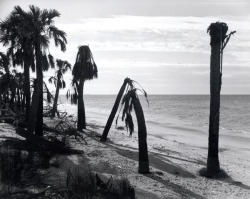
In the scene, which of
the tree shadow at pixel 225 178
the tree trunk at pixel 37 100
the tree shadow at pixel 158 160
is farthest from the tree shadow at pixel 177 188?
the tree trunk at pixel 37 100

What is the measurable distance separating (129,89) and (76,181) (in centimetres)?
525

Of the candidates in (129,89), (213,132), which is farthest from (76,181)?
(213,132)

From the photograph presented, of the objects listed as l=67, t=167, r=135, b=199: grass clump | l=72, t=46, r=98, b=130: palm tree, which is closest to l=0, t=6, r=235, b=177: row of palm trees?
l=72, t=46, r=98, b=130: palm tree

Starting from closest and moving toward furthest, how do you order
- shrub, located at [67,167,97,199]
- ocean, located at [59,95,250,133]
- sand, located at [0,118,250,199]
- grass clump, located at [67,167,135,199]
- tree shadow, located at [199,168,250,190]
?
shrub, located at [67,167,97,199] → grass clump, located at [67,167,135,199] → sand, located at [0,118,250,199] → tree shadow, located at [199,168,250,190] → ocean, located at [59,95,250,133]

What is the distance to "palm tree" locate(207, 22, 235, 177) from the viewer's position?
41.0 feet

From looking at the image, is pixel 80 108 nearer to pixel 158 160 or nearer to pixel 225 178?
pixel 158 160

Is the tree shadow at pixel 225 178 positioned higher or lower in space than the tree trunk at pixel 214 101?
lower

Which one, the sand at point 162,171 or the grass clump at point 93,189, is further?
the sand at point 162,171

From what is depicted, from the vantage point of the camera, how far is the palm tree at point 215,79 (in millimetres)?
12508

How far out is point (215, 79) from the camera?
41.8 feet

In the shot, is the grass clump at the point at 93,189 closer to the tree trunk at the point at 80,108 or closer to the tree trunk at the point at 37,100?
the tree trunk at the point at 37,100

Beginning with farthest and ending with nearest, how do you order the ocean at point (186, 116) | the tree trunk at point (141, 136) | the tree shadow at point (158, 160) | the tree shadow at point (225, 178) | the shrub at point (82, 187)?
the ocean at point (186, 116)
the tree shadow at point (158, 160)
the tree trunk at point (141, 136)
the tree shadow at point (225, 178)
the shrub at point (82, 187)

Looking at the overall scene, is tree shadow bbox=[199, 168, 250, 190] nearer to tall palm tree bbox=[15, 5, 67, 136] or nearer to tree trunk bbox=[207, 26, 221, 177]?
tree trunk bbox=[207, 26, 221, 177]

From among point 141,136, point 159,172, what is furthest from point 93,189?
A: point 159,172
